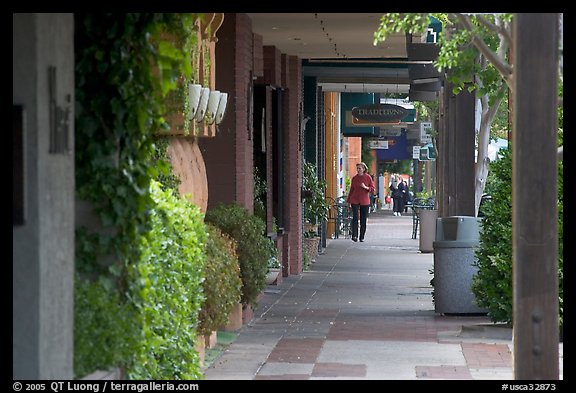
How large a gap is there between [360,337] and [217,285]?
8.91 ft

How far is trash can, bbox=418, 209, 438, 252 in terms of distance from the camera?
91.8 ft

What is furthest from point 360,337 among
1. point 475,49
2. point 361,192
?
point 361,192

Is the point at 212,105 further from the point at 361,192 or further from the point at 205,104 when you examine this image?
the point at 361,192

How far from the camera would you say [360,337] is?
13.3m

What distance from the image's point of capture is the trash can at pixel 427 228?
2798 cm

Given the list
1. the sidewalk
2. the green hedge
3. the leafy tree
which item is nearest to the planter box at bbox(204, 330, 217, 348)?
the sidewalk

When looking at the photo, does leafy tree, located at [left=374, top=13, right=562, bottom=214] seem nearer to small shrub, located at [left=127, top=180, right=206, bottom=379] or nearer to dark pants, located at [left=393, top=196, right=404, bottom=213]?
small shrub, located at [left=127, top=180, right=206, bottom=379]

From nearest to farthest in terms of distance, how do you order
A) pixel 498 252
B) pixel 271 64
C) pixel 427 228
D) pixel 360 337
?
1. pixel 498 252
2. pixel 360 337
3. pixel 271 64
4. pixel 427 228

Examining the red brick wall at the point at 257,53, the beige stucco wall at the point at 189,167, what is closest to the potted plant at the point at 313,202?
the red brick wall at the point at 257,53

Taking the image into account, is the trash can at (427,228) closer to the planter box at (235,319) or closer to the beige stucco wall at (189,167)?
the planter box at (235,319)

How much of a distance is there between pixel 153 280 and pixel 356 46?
13.8m
